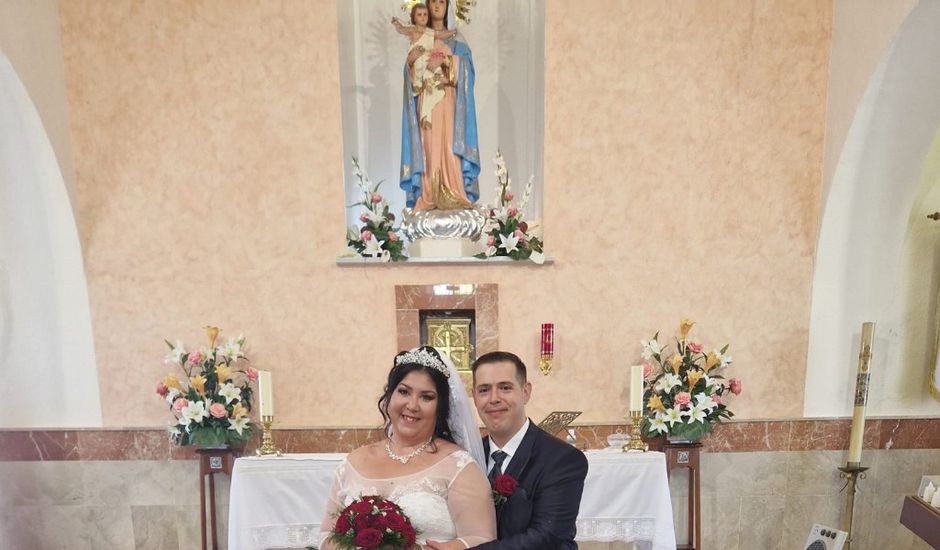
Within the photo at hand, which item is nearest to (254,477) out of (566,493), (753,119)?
(566,493)

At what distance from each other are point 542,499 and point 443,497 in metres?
0.38

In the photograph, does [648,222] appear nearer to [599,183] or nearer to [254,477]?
[599,183]

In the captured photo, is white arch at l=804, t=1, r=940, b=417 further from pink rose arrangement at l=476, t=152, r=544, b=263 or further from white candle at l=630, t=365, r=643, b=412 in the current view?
pink rose arrangement at l=476, t=152, r=544, b=263

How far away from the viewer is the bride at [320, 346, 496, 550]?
2004 millimetres

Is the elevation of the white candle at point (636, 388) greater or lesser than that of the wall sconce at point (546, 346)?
lesser

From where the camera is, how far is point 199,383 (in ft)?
12.6

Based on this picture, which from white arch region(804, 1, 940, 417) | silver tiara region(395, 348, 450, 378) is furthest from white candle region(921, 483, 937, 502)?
silver tiara region(395, 348, 450, 378)

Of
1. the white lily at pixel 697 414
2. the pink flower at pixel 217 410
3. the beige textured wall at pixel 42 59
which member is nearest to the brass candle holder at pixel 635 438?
the white lily at pixel 697 414

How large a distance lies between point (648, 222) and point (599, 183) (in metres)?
0.50

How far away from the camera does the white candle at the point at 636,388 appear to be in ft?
12.3

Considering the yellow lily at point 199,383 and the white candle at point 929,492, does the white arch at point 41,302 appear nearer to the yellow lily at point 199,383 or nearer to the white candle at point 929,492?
the yellow lily at point 199,383

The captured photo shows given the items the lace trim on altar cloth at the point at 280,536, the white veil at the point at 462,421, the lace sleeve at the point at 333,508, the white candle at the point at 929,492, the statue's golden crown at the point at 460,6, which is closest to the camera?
the lace sleeve at the point at 333,508

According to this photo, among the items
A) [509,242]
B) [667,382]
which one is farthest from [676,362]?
[509,242]

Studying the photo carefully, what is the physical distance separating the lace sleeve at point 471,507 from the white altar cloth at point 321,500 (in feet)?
6.05
